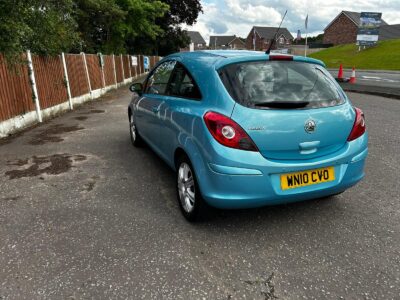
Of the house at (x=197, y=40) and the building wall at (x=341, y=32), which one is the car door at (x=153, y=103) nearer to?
the building wall at (x=341, y=32)

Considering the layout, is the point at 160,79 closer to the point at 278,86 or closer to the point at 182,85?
the point at 182,85

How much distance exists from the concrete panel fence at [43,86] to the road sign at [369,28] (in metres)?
47.5

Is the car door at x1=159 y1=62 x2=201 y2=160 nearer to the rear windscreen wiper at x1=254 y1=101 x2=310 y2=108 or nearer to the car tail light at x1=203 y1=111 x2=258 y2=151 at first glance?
the car tail light at x1=203 y1=111 x2=258 y2=151

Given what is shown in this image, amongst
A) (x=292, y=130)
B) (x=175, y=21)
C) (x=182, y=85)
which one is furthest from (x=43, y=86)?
(x=175, y=21)

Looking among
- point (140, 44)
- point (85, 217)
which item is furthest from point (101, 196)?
point (140, 44)

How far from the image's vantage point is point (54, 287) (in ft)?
7.77

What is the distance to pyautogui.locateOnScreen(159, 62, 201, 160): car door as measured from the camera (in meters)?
3.19

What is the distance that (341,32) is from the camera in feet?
230

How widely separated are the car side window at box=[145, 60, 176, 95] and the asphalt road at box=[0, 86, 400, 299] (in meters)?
1.15

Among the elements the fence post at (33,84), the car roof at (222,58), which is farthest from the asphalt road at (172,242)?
the fence post at (33,84)

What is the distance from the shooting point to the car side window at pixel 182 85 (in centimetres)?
325

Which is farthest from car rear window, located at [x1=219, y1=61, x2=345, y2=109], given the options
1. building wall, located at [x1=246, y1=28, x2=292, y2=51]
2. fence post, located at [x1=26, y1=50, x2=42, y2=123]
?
building wall, located at [x1=246, y1=28, x2=292, y2=51]

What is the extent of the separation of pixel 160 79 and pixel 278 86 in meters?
1.94

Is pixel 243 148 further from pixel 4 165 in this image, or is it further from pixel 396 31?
pixel 396 31
